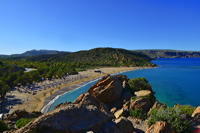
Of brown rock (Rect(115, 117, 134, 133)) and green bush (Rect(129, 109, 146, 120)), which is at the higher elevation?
brown rock (Rect(115, 117, 134, 133))

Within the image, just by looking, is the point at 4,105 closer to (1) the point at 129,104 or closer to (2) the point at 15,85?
(2) the point at 15,85

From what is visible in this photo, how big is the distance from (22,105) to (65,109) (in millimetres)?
24873

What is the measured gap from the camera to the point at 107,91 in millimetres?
19406

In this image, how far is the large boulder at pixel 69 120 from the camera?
23.9 feet

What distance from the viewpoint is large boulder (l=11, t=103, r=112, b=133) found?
7293 millimetres

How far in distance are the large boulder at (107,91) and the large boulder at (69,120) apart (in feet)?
30.3

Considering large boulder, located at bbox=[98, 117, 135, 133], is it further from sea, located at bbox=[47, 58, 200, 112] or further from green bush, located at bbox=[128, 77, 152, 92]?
sea, located at bbox=[47, 58, 200, 112]

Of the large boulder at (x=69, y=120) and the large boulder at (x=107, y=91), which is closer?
the large boulder at (x=69, y=120)

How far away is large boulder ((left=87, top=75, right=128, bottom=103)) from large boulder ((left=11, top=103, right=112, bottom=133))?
9.24 metres

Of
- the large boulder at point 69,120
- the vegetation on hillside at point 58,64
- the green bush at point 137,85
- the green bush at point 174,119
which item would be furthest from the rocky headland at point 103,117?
the vegetation on hillside at point 58,64

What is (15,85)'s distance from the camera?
4650 centimetres

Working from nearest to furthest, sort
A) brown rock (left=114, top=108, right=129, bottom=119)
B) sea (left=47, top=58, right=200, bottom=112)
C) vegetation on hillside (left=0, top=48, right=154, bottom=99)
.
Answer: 1. brown rock (left=114, top=108, right=129, bottom=119)
2. sea (left=47, top=58, right=200, bottom=112)
3. vegetation on hillside (left=0, top=48, right=154, bottom=99)

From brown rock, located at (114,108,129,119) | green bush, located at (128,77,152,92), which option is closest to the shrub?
green bush, located at (128,77,152,92)

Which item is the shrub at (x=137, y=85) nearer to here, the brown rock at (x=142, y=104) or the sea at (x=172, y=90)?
the brown rock at (x=142, y=104)
